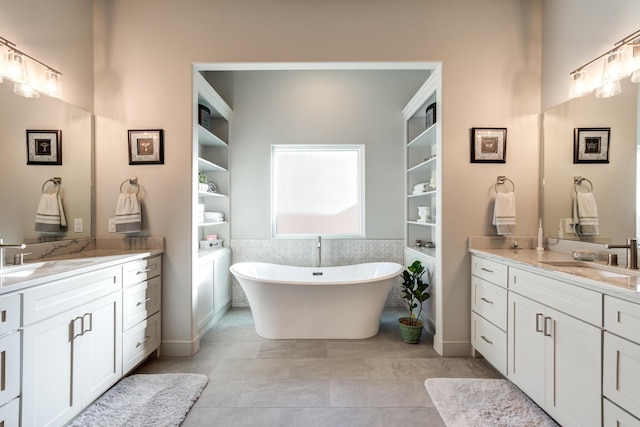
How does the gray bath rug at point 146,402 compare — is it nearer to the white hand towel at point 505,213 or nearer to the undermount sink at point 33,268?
the undermount sink at point 33,268

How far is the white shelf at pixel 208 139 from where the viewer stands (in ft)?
10.8

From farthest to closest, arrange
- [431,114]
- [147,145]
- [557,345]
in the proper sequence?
[431,114] < [147,145] < [557,345]

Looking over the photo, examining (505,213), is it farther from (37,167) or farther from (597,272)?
(37,167)

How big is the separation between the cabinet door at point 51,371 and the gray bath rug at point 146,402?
17cm

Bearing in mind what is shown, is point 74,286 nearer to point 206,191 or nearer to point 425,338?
point 206,191

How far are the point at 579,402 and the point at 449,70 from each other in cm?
245

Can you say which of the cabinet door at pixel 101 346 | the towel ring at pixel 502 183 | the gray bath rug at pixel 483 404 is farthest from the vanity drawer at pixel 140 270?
the towel ring at pixel 502 183

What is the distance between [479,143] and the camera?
2.71 m

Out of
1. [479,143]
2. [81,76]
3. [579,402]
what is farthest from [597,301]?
[81,76]

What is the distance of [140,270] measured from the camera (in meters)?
2.42

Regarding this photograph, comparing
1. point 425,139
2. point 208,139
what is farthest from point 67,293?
point 425,139

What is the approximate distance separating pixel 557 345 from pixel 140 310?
274 centimetres

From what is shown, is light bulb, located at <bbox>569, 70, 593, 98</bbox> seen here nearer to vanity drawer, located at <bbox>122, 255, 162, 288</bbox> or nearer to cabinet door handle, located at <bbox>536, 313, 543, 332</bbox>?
cabinet door handle, located at <bbox>536, 313, 543, 332</bbox>

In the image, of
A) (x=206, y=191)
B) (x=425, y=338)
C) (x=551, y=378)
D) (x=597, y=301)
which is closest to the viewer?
(x=597, y=301)
